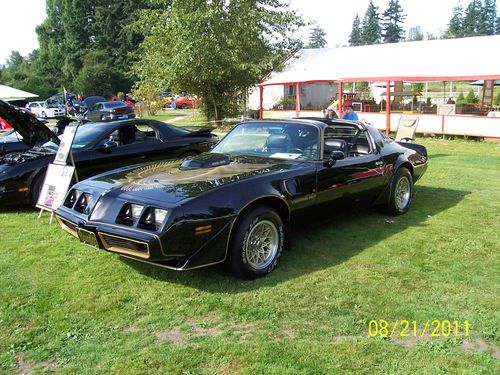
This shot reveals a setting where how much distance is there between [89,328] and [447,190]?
6.76 metres

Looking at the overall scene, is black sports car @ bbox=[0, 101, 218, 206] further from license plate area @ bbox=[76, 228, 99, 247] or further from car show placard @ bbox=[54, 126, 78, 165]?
license plate area @ bbox=[76, 228, 99, 247]

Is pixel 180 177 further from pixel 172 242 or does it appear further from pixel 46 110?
pixel 46 110

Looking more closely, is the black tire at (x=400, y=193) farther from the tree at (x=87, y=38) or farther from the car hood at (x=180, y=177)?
the tree at (x=87, y=38)


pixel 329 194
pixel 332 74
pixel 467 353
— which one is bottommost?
pixel 467 353

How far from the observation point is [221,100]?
24516 millimetres

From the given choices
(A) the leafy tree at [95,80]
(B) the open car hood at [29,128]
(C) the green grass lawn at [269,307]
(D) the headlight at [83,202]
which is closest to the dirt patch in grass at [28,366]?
(C) the green grass lawn at [269,307]

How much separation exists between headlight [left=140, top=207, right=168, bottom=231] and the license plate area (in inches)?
21.2

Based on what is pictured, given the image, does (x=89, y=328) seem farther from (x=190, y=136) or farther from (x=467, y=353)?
(x=190, y=136)

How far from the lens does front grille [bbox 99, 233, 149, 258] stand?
385 cm

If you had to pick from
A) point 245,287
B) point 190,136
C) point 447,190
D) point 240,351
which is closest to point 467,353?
point 240,351

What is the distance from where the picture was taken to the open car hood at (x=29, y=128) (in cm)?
782

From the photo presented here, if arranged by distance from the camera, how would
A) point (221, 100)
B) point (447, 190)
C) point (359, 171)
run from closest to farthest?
point (359, 171), point (447, 190), point (221, 100)

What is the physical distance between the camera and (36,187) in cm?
723

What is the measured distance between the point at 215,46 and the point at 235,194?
1768 centimetres
